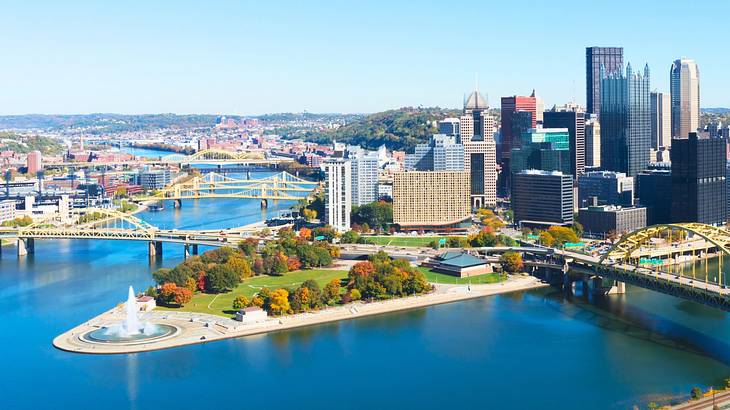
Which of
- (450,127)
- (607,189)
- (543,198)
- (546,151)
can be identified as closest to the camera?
(543,198)

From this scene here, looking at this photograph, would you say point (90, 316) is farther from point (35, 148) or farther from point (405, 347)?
point (35, 148)

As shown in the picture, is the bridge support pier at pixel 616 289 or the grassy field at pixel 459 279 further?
the grassy field at pixel 459 279

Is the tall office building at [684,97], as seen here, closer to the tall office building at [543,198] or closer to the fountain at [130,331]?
the tall office building at [543,198]

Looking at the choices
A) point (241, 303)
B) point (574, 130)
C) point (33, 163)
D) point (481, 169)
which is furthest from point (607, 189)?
point (33, 163)

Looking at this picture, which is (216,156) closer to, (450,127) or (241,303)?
(450,127)

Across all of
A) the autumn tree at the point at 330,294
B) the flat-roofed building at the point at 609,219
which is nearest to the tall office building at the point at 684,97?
the flat-roofed building at the point at 609,219

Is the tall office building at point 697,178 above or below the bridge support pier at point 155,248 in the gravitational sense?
above

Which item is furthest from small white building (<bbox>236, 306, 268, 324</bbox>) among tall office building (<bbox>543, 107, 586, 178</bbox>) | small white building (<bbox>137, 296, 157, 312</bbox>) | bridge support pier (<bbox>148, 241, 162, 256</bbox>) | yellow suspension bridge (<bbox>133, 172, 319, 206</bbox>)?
yellow suspension bridge (<bbox>133, 172, 319, 206</bbox>)
